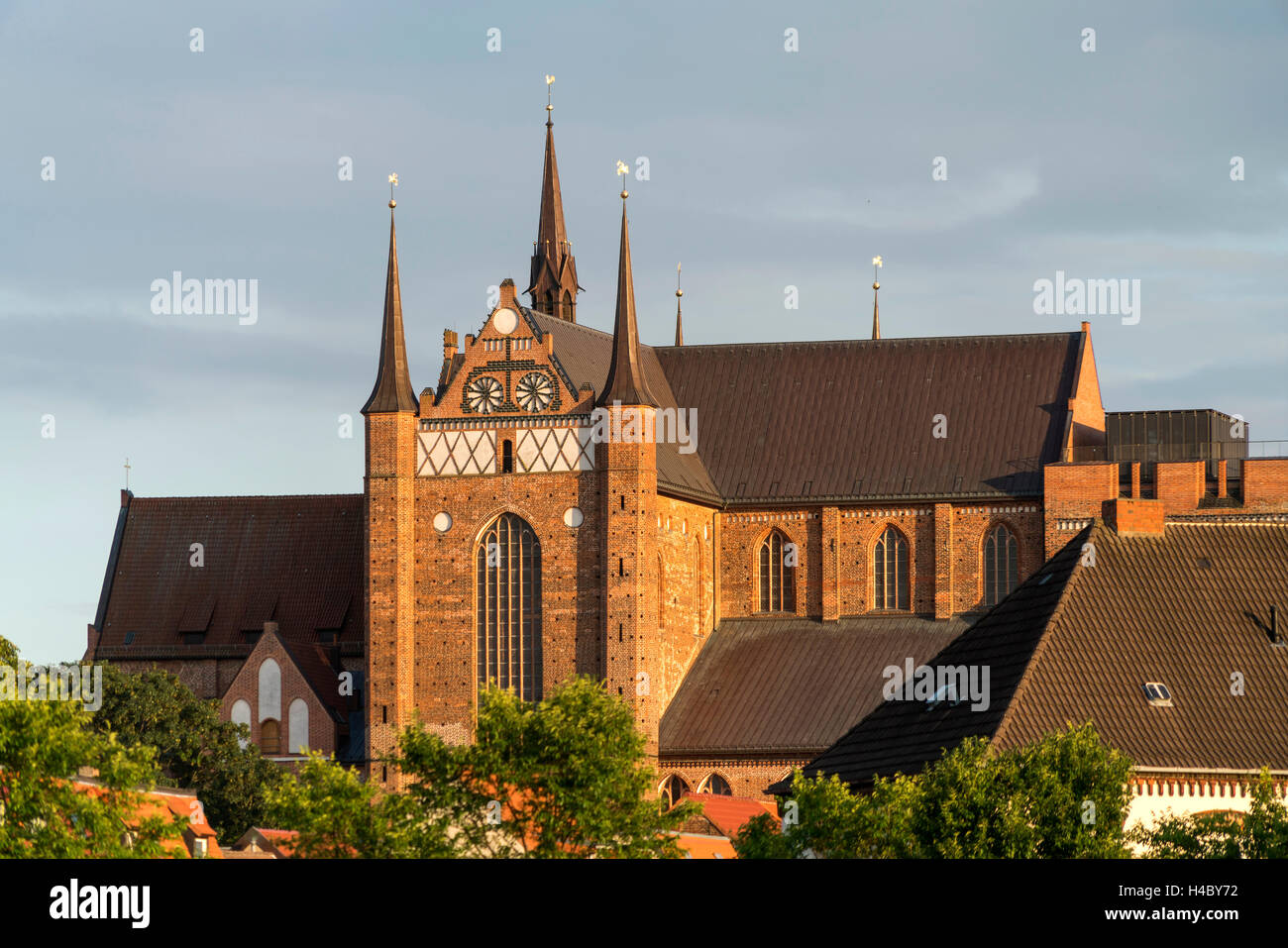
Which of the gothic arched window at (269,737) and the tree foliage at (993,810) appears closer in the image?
the tree foliage at (993,810)

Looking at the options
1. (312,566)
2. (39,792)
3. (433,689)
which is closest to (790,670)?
(433,689)

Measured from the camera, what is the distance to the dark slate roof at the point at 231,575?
7938 cm

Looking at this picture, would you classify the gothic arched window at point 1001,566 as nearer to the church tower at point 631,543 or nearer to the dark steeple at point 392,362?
the church tower at point 631,543

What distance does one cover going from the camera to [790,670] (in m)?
71.6

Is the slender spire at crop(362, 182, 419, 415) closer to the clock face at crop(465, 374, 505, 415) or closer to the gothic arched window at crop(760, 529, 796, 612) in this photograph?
the clock face at crop(465, 374, 505, 415)

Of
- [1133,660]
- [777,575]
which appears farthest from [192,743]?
[1133,660]

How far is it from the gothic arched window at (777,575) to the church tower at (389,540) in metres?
10.9

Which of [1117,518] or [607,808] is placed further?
[1117,518]

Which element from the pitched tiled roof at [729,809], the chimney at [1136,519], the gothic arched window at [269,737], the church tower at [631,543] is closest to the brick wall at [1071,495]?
the church tower at [631,543]

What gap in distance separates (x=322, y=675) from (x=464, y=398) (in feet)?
32.6

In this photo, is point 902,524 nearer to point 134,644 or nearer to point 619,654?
point 619,654

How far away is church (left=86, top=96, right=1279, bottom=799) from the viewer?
69688 mm

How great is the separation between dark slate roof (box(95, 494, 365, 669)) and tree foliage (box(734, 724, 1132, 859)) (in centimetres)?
4006
